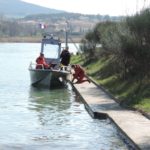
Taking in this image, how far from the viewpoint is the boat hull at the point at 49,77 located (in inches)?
1148

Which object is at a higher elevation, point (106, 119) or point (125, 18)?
point (125, 18)

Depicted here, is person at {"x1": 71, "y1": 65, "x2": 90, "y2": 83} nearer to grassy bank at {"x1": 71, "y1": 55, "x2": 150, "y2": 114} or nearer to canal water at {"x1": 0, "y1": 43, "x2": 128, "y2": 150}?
grassy bank at {"x1": 71, "y1": 55, "x2": 150, "y2": 114}

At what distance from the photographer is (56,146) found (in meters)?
13.5

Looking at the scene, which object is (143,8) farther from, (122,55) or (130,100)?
(130,100)

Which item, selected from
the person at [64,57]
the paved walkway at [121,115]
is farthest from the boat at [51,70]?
the paved walkway at [121,115]

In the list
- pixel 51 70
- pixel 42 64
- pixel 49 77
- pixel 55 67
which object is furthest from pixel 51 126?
pixel 55 67

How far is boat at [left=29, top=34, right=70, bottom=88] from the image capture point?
29.3 metres

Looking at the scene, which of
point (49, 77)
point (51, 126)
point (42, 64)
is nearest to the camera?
point (51, 126)

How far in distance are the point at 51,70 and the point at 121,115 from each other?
1177 cm

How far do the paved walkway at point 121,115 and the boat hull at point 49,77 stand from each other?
11.2 ft

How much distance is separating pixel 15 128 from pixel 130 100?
552cm

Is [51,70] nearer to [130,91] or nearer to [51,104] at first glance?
[51,104]

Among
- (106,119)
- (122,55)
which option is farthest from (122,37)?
(106,119)

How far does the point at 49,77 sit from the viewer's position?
29.3m
